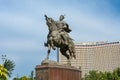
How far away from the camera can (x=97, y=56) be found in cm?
14988

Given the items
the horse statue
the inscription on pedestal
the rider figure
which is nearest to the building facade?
the rider figure

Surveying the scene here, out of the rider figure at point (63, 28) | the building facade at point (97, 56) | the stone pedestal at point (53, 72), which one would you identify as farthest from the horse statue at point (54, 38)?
the building facade at point (97, 56)

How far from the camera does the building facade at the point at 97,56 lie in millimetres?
144625

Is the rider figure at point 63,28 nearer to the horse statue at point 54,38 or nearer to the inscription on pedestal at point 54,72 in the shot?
the horse statue at point 54,38

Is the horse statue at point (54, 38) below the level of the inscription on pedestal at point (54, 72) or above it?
above

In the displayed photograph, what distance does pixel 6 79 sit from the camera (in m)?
34.7

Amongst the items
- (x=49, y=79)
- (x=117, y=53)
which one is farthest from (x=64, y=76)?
(x=117, y=53)

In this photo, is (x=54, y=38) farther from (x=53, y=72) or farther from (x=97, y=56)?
(x=97, y=56)

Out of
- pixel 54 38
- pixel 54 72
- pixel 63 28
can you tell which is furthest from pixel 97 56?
pixel 54 72

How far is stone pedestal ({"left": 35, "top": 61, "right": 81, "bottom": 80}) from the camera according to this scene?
73.4 feet

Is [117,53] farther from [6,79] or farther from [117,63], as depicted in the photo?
[6,79]

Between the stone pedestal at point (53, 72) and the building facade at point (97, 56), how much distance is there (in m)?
120

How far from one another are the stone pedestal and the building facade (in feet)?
395

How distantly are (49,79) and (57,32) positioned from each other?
112 inches
